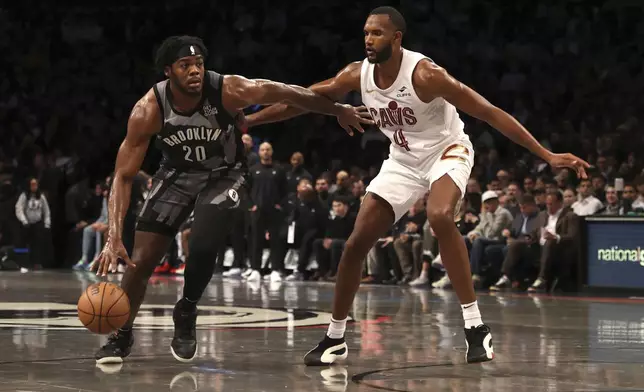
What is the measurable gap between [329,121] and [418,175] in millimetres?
16988

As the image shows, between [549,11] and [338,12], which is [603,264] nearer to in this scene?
[549,11]

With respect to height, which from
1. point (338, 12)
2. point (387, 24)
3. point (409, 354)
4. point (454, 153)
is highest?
point (338, 12)

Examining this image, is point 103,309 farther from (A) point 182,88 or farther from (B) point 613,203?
(B) point 613,203

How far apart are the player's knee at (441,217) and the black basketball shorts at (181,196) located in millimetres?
1184

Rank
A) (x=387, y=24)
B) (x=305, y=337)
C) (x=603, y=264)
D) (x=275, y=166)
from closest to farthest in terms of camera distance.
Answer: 1. (x=387, y=24)
2. (x=305, y=337)
3. (x=603, y=264)
4. (x=275, y=166)

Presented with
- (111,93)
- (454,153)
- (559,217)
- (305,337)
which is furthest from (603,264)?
(111,93)

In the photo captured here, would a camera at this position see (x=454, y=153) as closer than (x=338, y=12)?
Yes

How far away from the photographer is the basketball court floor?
580cm

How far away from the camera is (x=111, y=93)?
2636 cm

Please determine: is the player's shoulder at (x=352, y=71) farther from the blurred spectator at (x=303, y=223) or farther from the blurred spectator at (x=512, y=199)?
the blurred spectator at (x=303, y=223)

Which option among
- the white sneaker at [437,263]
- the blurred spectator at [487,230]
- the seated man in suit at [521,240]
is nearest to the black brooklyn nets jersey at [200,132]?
the seated man in suit at [521,240]

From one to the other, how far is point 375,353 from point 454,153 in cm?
142

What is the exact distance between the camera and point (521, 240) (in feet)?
51.8

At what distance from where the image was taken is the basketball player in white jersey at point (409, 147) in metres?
6.68
